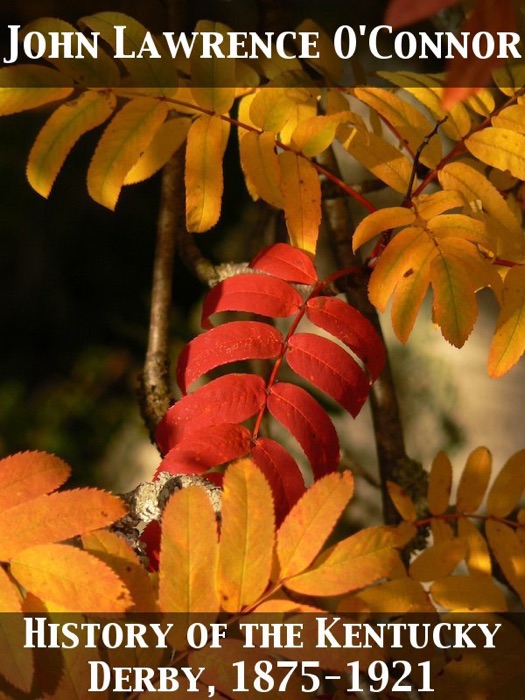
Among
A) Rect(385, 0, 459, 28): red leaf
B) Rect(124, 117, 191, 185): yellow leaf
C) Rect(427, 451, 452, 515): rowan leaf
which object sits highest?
Rect(124, 117, 191, 185): yellow leaf

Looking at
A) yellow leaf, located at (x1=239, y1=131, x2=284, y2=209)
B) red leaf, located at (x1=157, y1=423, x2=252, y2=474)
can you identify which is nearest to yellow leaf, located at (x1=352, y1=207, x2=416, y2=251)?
yellow leaf, located at (x1=239, y1=131, x2=284, y2=209)

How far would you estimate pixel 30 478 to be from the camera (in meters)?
0.59

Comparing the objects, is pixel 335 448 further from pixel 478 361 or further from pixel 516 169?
pixel 478 361

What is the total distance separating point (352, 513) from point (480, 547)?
0.32m

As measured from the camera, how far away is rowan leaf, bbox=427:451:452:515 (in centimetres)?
86

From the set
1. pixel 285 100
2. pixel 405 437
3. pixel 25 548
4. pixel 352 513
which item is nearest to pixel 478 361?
pixel 405 437

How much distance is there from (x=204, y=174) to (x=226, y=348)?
0.57ft

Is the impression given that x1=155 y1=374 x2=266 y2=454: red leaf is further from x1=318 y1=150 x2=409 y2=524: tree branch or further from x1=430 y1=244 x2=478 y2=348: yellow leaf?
x1=318 y1=150 x2=409 y2=524: tree branch

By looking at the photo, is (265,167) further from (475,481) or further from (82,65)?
(475,481)

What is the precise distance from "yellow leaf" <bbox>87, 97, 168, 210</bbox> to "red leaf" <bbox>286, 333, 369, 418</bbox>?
23 cm

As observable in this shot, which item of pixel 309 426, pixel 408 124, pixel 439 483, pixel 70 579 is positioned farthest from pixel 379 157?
pixel 70 579

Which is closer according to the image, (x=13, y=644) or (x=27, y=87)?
(x=13, y=644)

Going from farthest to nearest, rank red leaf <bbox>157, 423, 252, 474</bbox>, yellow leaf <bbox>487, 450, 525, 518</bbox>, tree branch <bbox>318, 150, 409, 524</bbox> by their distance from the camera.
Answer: tree branch <bbox>318, 150, 409, 524</bbox> → yellow leaf <bbox>487, 450, 525, 518</bbox> → red leaf <bbox>157, 423, 252, 474</bbox>

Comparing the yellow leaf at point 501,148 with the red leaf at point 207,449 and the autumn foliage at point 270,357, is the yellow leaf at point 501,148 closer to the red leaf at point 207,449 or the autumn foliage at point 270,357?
the autumn foliage at point 270,357
